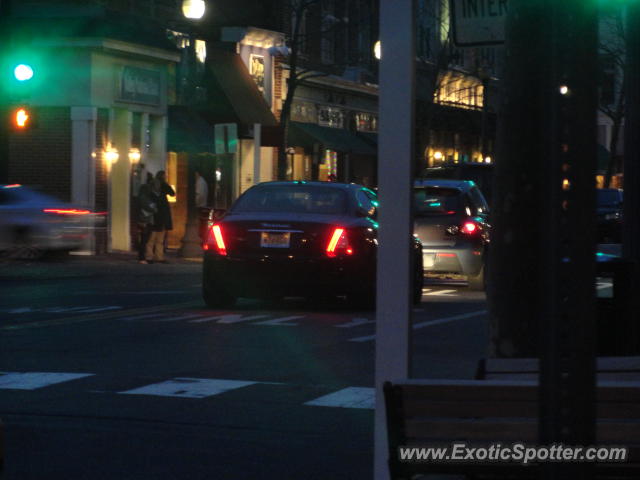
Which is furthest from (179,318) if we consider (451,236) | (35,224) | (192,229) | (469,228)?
(192,229)

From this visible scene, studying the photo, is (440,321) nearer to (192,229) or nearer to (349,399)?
(349,399)

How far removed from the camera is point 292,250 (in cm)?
1809

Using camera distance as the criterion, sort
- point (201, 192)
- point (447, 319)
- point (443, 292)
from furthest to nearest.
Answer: point (201, 192), point (443, 292), point (447, 319)

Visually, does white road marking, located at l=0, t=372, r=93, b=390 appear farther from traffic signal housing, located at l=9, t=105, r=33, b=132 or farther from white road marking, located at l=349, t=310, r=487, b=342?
traffic signal housing, located at l=9, t=105, r=33, b=132

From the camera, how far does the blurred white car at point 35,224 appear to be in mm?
26219

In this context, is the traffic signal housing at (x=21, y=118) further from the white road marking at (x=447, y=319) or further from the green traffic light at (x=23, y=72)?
the white road marking at (x=447, y=319)

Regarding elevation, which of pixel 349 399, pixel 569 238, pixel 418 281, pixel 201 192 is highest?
pixel 201 192

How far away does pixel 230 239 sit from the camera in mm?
18422

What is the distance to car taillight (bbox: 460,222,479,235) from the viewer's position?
23281 millimetres

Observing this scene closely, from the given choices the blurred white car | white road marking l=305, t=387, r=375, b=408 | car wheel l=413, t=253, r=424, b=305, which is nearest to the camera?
white road marking l=305, t=387, r=375, b=408

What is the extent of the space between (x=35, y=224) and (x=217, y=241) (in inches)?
335

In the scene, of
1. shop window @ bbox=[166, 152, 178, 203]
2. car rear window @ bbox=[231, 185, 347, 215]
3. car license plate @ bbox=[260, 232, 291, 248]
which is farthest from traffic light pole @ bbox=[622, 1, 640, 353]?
shop window @ bbox=[166, 152, 178, 203]

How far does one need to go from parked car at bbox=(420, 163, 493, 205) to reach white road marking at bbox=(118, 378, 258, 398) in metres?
25.7

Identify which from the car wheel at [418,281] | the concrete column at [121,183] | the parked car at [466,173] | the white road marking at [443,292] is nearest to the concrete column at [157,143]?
the concrete column at [121,183]
